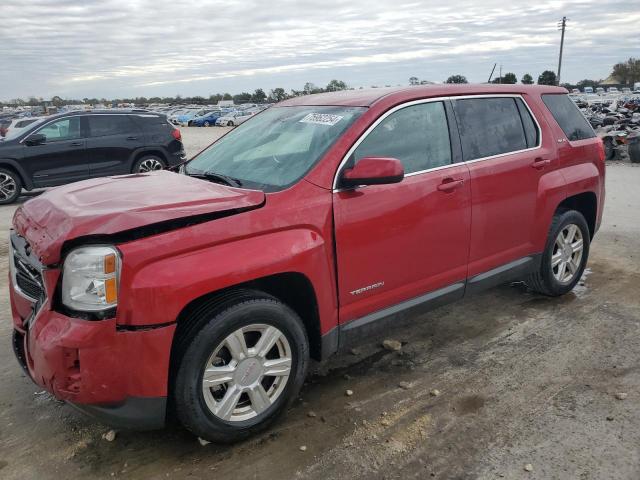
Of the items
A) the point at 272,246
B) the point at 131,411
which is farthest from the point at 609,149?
the point at 131,411

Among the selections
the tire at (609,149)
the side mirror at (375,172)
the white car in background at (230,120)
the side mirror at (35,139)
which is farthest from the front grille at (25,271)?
the white car in background at (230,120)

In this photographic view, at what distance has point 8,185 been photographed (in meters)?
10.6

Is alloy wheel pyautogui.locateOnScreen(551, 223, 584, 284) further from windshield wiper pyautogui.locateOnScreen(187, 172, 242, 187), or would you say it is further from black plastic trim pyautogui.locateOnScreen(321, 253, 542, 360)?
windshield wiper pyautogui.locateOnScreen(187, 172, 242, 187)

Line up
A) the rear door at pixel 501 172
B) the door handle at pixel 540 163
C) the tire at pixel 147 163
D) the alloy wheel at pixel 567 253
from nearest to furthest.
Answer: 1. the rear door at pixel 501 172
2. the door handle at pixel 540 163
3. the alloy wheel at pixel 567 253
4. the tire at pixel 147 163

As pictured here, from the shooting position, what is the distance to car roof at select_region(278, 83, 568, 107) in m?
3.58

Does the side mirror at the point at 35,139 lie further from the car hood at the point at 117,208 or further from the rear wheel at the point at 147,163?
the car hood at the point at 117,208

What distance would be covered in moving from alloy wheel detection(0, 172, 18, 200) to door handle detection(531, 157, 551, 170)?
393 inches

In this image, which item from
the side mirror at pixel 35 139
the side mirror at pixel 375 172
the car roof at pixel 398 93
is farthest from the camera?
the side mirror at pixel 35 139

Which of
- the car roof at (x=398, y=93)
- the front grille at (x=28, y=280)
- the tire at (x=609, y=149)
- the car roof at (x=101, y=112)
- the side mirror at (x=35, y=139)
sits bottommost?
the tire at (x=609, y=149)

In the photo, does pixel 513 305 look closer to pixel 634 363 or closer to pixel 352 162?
pixel 634 363

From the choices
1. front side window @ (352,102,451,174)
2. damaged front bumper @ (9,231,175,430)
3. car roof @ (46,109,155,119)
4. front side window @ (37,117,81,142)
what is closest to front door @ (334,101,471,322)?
front side window @ (352,102,451,174)

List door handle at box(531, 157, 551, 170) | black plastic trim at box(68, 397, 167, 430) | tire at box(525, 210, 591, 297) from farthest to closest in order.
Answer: tire at box(525, 210, 591, 297)
door handle at box(531, 157, 551, 170)
black plastic trim at box(68, 397, 167, 430)

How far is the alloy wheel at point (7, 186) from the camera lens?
10.5 meters

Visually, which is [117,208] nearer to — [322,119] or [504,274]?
[322,119]
